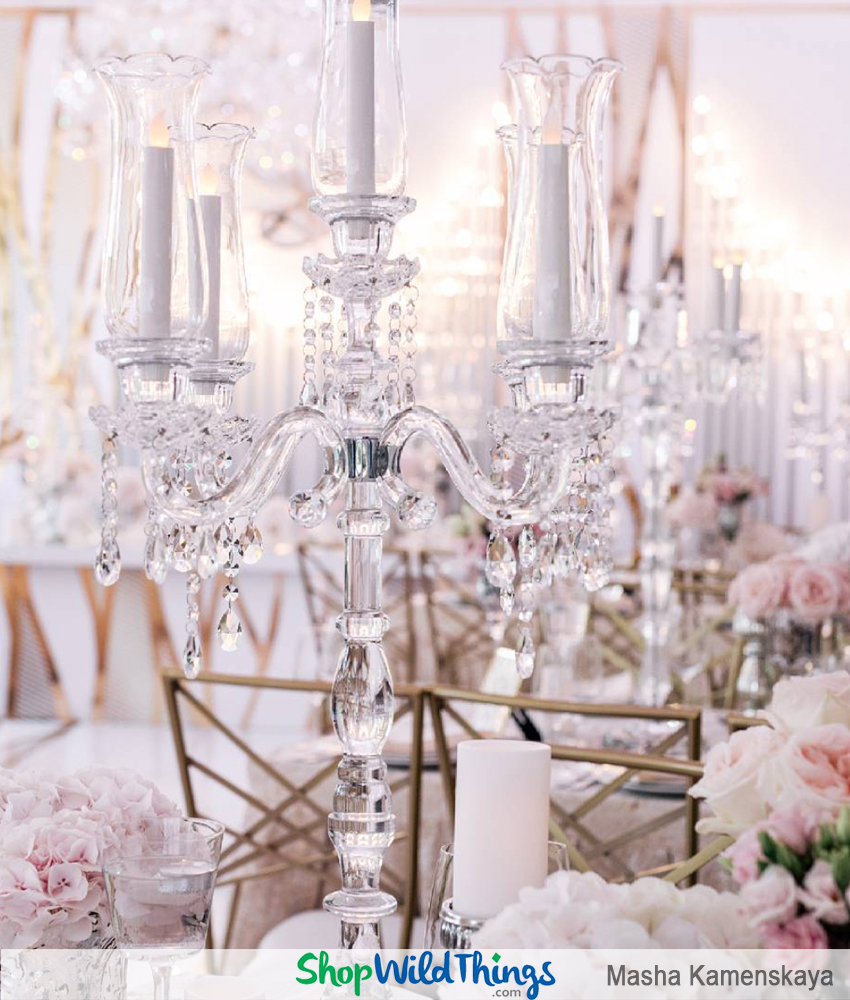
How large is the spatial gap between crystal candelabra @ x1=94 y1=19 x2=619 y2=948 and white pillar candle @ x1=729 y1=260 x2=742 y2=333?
2.26 metres

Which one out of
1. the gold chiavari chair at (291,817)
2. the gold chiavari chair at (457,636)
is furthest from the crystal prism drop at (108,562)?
the gold chiavari chair at (457,636)

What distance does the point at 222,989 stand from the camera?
4.12 ft

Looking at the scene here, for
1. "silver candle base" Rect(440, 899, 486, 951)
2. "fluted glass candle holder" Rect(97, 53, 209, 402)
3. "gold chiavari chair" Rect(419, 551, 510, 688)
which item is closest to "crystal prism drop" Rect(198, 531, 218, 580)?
"fluted glass candle holder" Rect(97, 53, 209, 402)

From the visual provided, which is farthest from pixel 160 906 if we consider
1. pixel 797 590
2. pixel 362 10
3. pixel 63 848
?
pixel 797 590

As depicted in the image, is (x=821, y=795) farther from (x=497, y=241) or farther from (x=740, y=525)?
(x=497, y=241)

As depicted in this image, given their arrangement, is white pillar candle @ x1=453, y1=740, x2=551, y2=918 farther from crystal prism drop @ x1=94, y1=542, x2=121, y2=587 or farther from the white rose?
crystal prism drop @ x1=94, y1=542, x2=121, y2=587

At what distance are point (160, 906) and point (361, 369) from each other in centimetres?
44

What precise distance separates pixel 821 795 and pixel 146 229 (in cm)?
62

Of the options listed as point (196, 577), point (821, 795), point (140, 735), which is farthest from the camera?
point (140, 735)

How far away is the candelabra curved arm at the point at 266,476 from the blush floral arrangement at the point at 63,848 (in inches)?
11.0

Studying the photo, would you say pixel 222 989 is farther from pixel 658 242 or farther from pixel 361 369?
pixel 658 242

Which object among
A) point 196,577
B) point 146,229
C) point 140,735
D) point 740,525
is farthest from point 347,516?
point 140,735

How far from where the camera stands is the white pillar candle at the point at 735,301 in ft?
11.1

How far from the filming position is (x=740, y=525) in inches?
209
